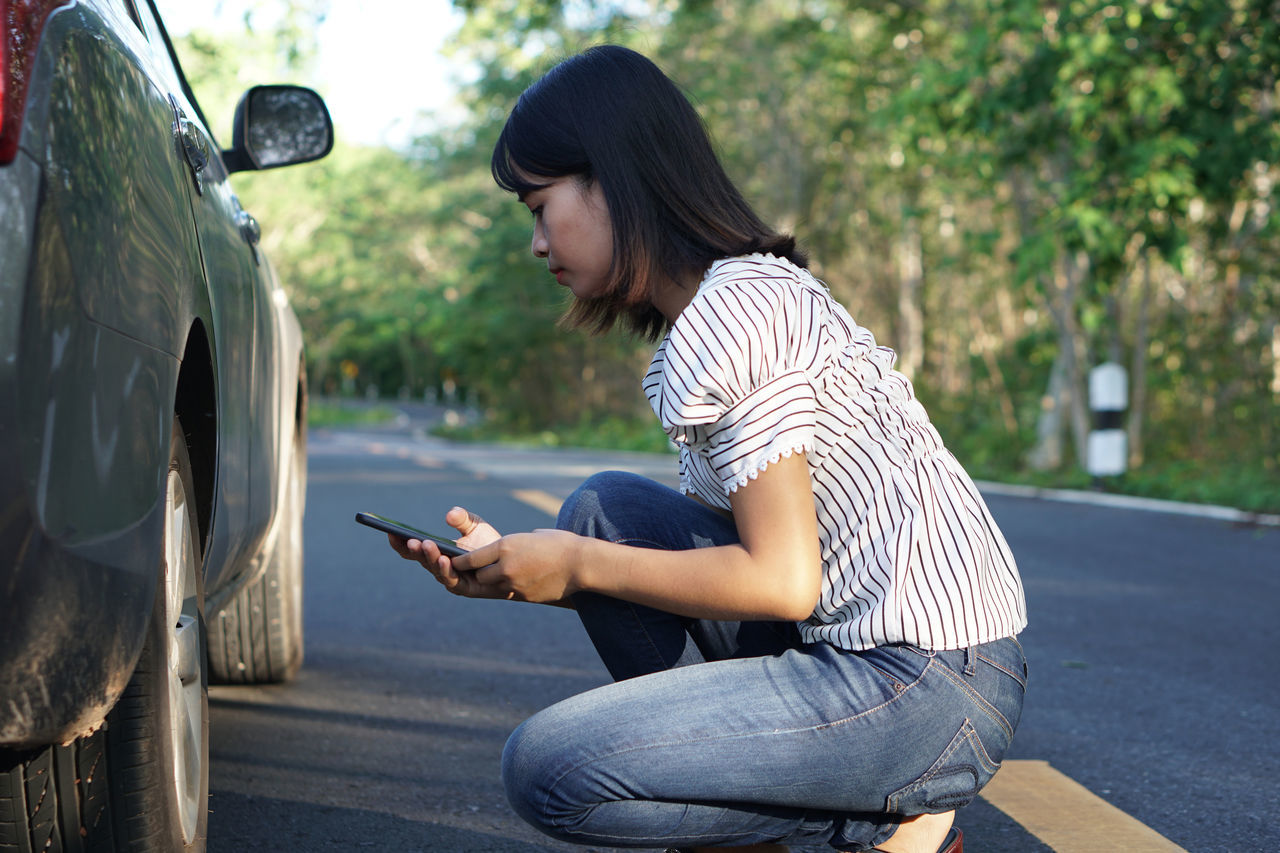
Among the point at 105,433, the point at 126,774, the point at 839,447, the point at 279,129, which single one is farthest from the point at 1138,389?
the point at 105,433

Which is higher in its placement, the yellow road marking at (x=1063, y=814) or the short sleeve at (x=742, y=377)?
the short sleeve at (x=742, y=377)

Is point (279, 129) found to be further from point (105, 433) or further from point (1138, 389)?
point (1138, 389)

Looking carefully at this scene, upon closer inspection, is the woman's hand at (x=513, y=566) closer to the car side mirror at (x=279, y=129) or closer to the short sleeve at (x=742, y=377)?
the short sleeve at (x=742, y=377)

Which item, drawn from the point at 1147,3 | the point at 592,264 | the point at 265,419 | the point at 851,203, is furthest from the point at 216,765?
the point at 851,203

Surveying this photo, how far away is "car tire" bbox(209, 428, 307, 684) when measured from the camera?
3904 millimetres

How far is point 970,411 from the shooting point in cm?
1739

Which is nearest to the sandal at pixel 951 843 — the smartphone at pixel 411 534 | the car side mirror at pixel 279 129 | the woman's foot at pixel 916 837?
the woman's foot at pixel 916 837

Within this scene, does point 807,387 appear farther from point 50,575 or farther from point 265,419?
point 265,419

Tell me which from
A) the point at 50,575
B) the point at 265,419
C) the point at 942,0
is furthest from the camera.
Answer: the point at 942,0

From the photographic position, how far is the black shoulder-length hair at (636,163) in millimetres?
1978

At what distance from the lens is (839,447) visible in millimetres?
1930

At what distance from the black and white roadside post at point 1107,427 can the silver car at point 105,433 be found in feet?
32.2

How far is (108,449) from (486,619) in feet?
12.9

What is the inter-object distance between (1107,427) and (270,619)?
909cm
